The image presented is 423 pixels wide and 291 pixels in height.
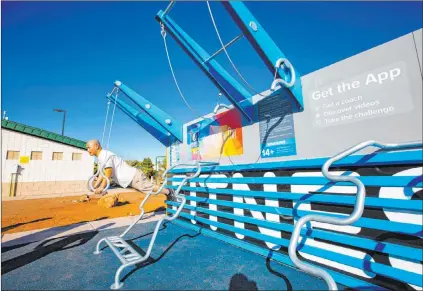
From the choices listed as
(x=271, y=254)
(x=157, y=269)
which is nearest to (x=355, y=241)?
(x=271, y=254)


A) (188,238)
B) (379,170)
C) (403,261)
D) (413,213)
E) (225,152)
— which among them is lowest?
(188,238)

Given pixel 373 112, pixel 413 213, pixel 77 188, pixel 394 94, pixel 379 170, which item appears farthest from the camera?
pixel 77 188

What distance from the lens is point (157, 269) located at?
2.37m

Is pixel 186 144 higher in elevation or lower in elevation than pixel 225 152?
higher

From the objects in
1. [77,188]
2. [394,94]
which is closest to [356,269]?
[394,94]

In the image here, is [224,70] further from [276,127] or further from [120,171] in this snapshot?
[120,171]

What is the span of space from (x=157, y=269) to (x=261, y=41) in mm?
3261

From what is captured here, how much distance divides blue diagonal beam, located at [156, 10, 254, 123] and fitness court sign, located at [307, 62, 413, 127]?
1324mm

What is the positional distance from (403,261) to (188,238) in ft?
9.32

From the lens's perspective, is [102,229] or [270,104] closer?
[270,104]

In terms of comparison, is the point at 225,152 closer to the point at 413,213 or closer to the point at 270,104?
the point at 270,104

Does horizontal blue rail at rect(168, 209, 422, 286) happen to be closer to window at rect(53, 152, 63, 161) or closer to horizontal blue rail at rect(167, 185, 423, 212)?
horizontal blue rail at rect(167, 185, 423, 212)

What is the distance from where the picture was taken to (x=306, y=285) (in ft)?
6.35

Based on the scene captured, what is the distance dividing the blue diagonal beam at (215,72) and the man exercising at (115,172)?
93.7 inches
